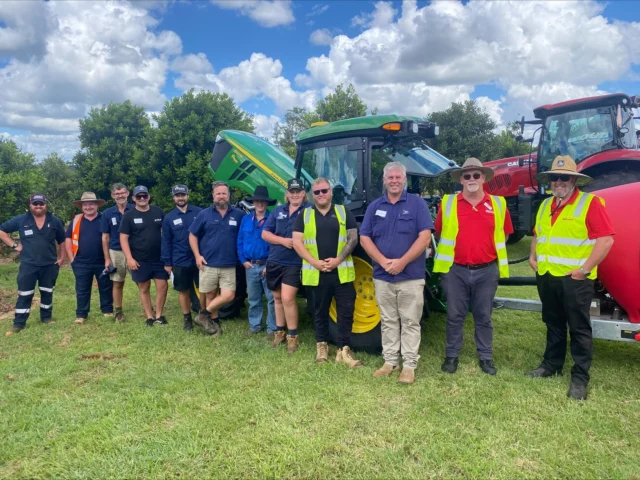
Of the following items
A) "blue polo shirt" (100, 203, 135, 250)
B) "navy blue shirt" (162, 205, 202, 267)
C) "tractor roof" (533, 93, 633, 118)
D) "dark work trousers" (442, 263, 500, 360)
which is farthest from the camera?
"tractor roof" (533, 93, 633, 118)

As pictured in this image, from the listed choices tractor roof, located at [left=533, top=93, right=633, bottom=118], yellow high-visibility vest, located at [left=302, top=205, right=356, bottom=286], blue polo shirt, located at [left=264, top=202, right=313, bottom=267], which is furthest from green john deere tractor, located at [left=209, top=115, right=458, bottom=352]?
tractor roof, located at [left=533, top=93, right=633, bottom=118]

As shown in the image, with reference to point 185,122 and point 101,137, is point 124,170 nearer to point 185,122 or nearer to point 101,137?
point 101,137

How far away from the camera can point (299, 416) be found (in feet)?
10.6

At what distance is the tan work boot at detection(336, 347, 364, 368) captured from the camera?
13.7 feet

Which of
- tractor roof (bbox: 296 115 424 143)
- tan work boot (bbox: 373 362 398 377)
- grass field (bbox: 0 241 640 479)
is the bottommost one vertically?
grass field (bbox: 0 241 640 479)

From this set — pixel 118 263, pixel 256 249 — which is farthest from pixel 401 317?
pixel 118 263

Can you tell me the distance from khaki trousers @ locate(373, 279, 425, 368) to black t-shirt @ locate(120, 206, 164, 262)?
299 centimetres

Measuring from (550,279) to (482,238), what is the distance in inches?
24.0

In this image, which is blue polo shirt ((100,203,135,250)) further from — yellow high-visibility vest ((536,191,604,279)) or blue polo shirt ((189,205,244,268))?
yellow high-visibility vest ((536,191,604,279))

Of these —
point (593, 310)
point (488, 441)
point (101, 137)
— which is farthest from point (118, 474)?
point (101, 137)

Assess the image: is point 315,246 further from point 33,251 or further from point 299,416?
point 33,251

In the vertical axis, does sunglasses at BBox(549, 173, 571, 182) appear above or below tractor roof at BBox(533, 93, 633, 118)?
below

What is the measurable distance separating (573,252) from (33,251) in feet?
19.8

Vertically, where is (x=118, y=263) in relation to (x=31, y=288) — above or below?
above
